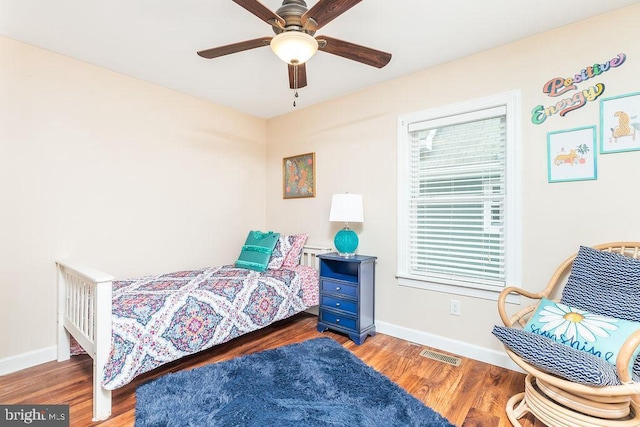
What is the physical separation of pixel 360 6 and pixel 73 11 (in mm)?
1821

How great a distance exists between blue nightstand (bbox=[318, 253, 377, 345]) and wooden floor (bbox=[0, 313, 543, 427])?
0.16m

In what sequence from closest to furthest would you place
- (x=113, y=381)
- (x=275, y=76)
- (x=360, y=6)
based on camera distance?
(x=113, y=381)
(x=360, y=6)
(x=275, y=76)

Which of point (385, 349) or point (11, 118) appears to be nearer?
point (11, 118)

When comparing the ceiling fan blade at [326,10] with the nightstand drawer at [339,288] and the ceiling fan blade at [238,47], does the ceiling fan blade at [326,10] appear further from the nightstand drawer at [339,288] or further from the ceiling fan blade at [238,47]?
the nightstand drawer at [339,288]

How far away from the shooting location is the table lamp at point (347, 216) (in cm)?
288

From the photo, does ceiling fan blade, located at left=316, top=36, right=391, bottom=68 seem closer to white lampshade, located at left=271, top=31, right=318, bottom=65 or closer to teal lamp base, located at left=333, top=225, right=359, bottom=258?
white lampshade, located at left=271, top=31, right=318, bottom=65

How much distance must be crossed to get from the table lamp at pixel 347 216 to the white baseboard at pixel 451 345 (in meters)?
0.79

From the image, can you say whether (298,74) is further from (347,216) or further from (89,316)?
(89,316)

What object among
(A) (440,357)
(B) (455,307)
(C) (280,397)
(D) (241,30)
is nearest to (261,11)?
(D) (241,30)

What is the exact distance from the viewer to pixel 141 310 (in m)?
1.91

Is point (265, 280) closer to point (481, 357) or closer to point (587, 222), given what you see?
point (481, 357)

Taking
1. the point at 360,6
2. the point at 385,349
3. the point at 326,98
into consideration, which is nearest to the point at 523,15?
the point at 360,6

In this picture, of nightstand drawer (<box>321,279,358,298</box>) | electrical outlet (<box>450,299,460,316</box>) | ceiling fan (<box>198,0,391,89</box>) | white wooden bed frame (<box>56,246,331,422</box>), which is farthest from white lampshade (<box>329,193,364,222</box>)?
white wooden bed frame (<box>56,246,331,422</box>)

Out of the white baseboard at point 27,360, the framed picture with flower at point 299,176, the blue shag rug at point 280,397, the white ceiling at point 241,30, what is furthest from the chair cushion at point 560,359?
the white baseboard at point 27,360
